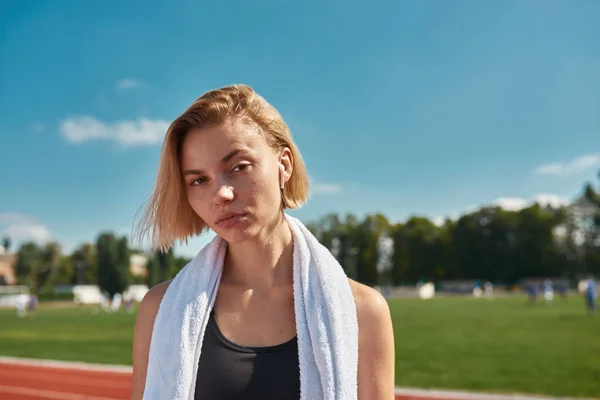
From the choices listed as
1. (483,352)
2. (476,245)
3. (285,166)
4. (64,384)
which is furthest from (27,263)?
Answer: (285,166)

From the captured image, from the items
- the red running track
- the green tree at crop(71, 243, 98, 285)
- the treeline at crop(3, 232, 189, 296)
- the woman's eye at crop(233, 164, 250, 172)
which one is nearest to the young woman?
the woman's eye at crop(233, 164, 250, 172)

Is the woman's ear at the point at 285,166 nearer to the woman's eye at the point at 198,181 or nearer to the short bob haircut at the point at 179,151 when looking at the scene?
the short bob haircut at the point at 179,151

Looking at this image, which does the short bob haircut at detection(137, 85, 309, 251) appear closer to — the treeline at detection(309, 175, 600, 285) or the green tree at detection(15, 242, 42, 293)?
the treeline at detection(309, 175, 600, 285)

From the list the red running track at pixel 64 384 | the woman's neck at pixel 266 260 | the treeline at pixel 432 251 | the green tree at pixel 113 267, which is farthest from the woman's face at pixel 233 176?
the green tree at pixel 113 267

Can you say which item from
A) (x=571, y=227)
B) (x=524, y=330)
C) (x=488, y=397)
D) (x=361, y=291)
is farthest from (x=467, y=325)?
(x=571, y=227)

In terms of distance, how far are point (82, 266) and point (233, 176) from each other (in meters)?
102

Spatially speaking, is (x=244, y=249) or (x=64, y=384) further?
(x=64, y=384)

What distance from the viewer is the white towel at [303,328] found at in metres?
1.63

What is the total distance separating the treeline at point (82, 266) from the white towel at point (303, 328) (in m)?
75.8

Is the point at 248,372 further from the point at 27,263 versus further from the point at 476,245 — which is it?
the point at 27,263

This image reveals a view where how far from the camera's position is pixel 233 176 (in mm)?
1666

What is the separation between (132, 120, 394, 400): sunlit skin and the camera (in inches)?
65.4

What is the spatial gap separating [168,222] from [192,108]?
38 cm

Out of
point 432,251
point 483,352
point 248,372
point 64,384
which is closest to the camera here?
point 248,372
